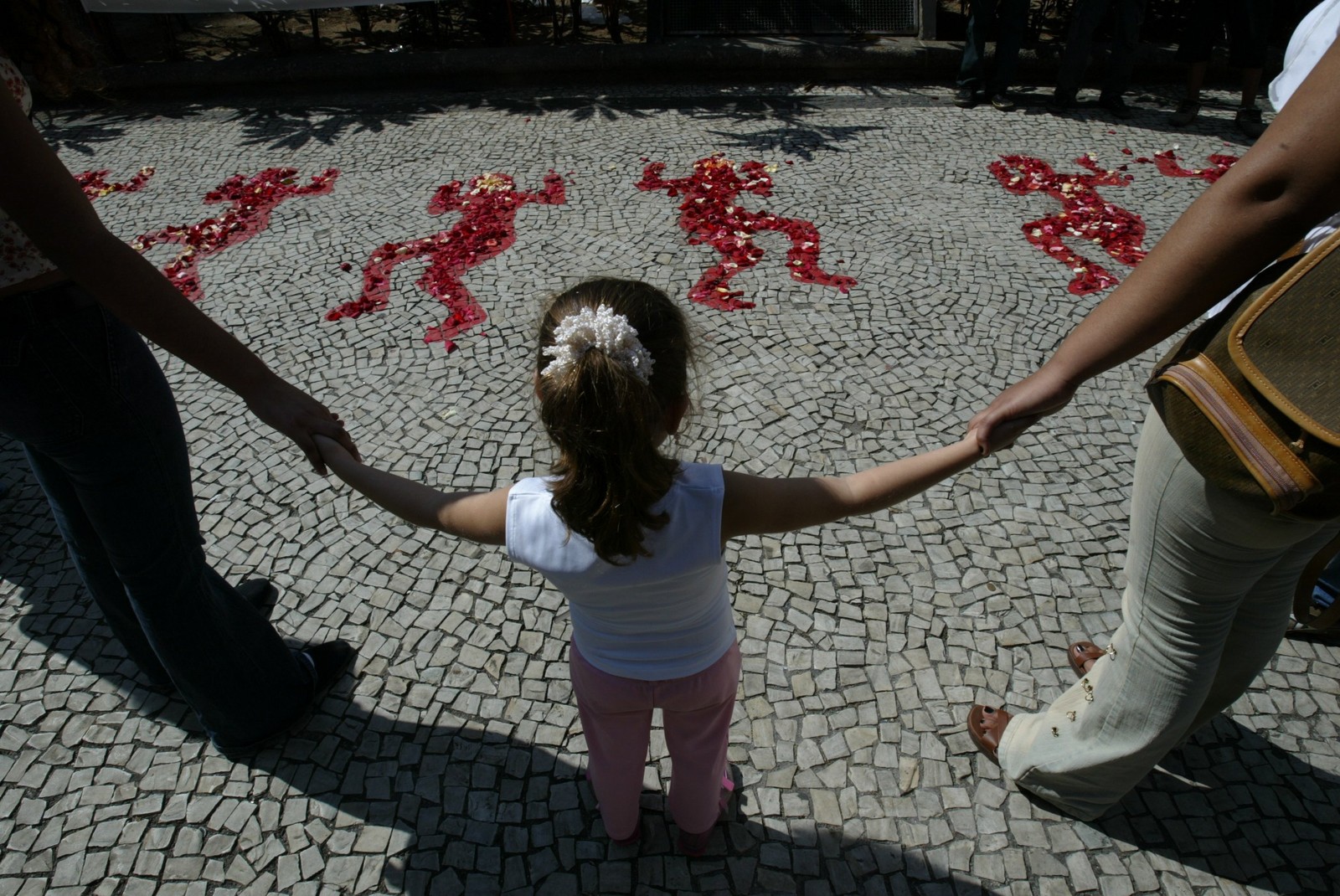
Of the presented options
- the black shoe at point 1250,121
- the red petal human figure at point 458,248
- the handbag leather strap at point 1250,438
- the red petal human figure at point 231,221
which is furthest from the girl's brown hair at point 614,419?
the black shoe at point 1250,121

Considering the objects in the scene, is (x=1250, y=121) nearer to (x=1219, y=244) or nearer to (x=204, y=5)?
(x=1219, y=244)

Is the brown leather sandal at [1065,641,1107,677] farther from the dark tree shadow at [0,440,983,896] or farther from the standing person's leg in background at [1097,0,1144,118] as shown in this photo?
the standing person's leg in background at [1097,0,1144,118]

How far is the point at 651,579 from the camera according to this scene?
1.61m

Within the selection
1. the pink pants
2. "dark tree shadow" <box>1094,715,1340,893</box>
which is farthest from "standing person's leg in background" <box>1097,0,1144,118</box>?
the pink pants

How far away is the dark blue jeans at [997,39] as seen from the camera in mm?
6879

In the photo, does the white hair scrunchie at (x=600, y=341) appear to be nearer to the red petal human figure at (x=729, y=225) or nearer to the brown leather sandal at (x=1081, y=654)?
the brown leather sandal at (x=1081, y=654)

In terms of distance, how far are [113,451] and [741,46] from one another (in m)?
7.65

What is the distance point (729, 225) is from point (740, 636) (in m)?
3.26

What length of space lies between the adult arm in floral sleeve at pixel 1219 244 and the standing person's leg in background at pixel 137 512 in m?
1.96

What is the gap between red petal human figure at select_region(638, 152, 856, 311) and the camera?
4.75m

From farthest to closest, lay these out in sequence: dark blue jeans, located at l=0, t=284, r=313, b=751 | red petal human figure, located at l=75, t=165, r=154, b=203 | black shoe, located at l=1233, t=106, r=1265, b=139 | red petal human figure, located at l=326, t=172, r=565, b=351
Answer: black shoe, located at l=1233, t=106, r=1265, b=139 → red petal human figure, located at l=75, t=165, r=154, b=203 → red petal human figure, located at l=326, t=172, r=565, b=351 → dark blue jeans, located at l=0, t=284, r=313, b=751

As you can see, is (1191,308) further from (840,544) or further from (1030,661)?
(840,544)

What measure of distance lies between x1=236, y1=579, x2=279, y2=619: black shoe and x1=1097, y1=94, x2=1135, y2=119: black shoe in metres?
7.51

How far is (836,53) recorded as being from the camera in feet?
26.0
